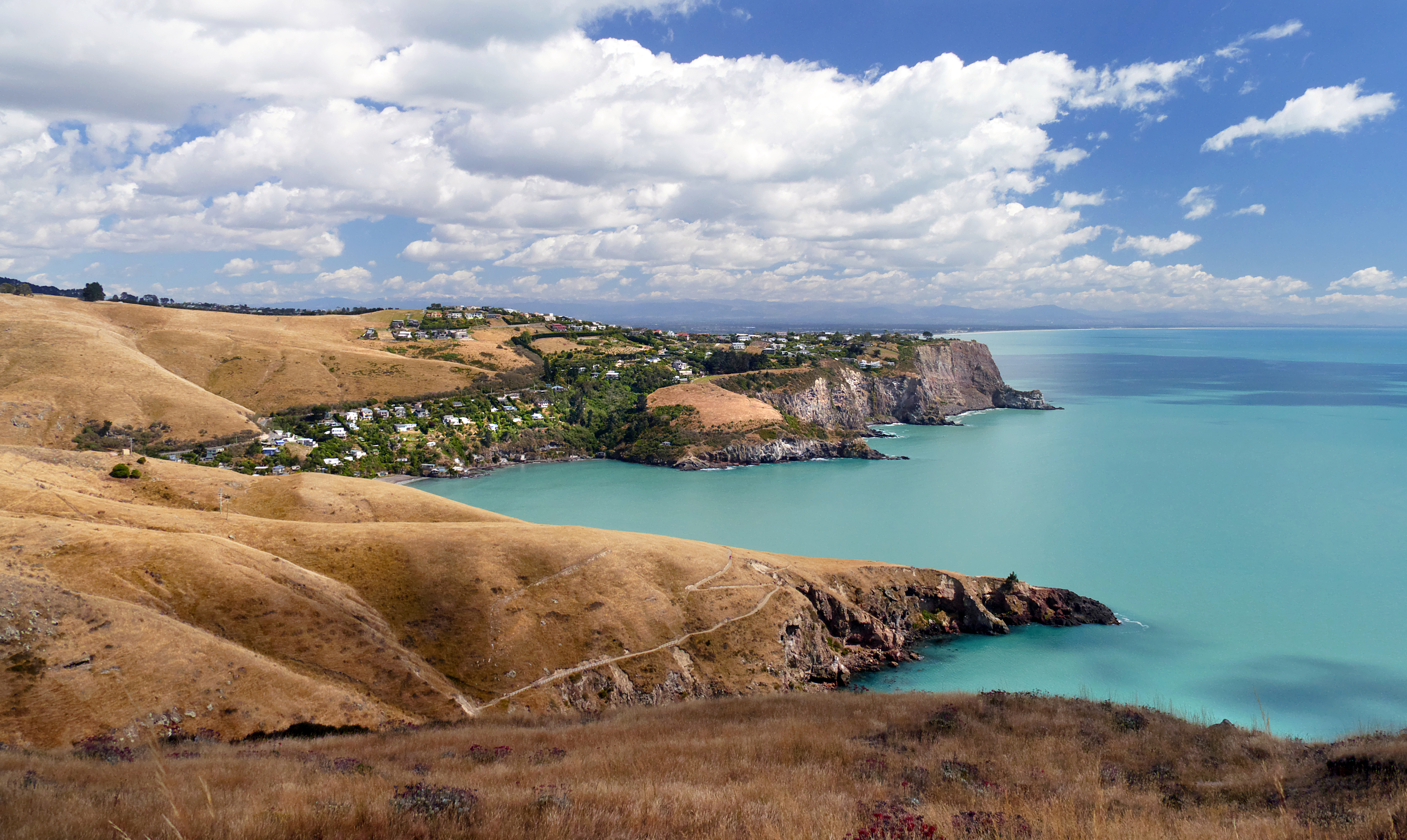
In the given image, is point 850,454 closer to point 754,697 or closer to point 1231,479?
point 1231,479

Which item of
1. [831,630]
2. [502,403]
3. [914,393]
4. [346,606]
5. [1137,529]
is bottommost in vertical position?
[831,630]

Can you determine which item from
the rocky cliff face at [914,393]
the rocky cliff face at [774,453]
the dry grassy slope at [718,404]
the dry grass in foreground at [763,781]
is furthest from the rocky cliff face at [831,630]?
the rocky cliff face at [914,393]

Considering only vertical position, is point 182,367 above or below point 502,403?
above

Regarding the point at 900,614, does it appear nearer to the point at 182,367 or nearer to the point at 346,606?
the point at 346,606

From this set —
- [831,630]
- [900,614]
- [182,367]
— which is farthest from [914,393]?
[182,367]

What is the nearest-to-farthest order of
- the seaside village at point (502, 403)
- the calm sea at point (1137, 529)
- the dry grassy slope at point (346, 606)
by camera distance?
the dry grassy slope at point (346, 606) → the calm sea at point (1137, 529) → the seaside village at point (502, 403)

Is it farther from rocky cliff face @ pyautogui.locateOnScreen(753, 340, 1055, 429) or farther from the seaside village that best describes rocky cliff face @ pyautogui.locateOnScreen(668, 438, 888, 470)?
the seaside village

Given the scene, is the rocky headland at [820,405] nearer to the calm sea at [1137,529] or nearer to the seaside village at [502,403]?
the calm sea at [1137,529]
